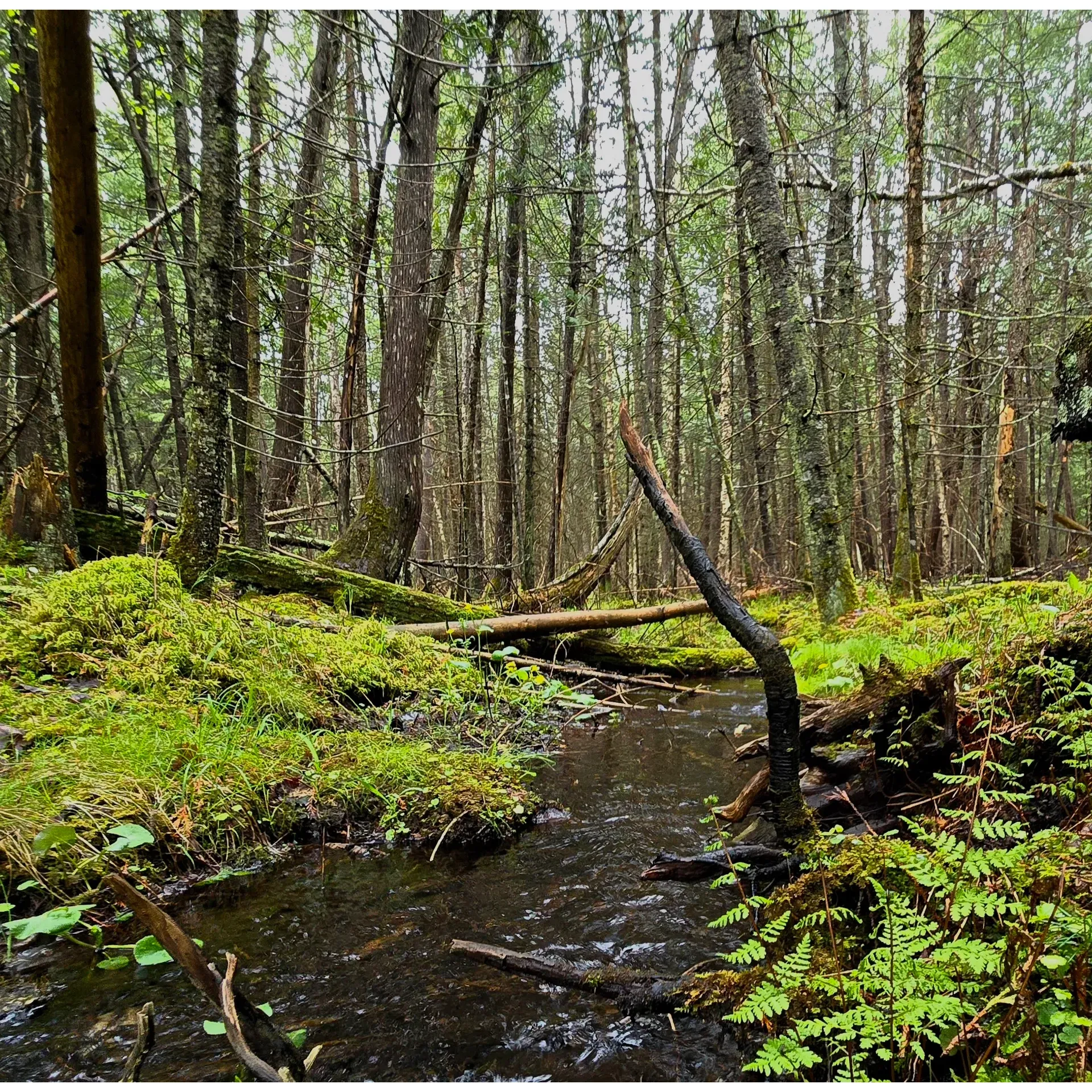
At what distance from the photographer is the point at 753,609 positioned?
11320 millimetres

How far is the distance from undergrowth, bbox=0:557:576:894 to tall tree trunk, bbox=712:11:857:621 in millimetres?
3660

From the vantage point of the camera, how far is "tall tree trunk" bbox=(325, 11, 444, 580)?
7.27 meters

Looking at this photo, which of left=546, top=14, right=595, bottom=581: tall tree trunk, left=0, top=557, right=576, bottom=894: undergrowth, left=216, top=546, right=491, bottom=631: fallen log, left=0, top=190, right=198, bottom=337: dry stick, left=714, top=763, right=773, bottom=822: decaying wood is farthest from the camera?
left=546, top=14, right=595, bottom=581: tall tree trunk

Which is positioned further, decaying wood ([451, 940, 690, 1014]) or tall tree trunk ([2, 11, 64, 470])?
tall tree trunk ([2, 11, 64, 470])

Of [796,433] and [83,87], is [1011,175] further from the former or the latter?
[83,87]

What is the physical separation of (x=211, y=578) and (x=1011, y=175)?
988cm

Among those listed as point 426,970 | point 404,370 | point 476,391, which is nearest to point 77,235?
point 404,370

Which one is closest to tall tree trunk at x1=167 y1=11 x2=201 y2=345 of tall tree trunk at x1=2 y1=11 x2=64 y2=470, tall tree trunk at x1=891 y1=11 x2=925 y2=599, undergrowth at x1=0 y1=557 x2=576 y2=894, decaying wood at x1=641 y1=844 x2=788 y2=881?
tall tree trunk at x1=2 y1=11 x2=64 y2=470

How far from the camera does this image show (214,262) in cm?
426

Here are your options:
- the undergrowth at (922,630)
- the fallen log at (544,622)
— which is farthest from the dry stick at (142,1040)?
the fallen log at (544,622)

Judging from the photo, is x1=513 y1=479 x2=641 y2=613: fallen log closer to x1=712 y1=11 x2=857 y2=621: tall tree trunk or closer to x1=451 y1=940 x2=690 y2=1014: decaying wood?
x1=712 y1=11 x2=857 y2=621: tall tree trunk

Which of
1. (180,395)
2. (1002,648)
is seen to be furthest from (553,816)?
(180,395)

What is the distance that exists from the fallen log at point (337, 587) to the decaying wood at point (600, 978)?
13.7 ft

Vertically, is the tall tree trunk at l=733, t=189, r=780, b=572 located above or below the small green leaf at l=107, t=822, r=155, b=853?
above
